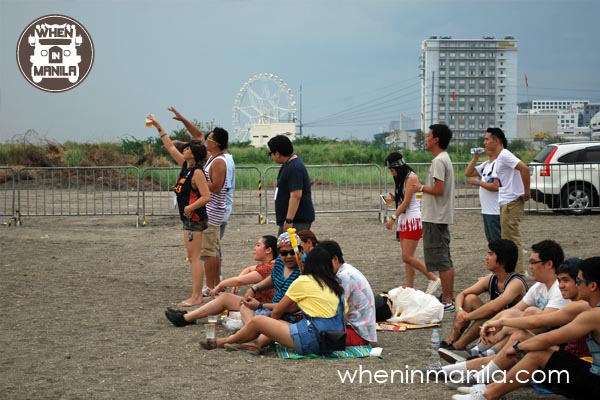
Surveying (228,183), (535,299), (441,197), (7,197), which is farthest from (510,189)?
(7,197)

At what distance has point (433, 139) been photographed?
8938 millimetres

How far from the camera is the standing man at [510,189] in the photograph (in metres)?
9.21

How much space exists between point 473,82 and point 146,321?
468ft

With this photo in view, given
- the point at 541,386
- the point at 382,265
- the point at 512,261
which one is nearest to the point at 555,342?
the point at 541,386

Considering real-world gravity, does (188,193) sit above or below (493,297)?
above

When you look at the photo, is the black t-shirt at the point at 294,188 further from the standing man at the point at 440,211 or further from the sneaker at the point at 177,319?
the sneaker at the point at 177,319

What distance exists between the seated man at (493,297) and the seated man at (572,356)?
1243 millimetres

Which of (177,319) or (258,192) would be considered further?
(258,192)

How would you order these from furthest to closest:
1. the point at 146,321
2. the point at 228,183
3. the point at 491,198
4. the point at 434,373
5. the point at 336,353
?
the point at 228,183 < the point at 491,198 < the point at 146,321 < the point at 336,353 < the point at 434,373

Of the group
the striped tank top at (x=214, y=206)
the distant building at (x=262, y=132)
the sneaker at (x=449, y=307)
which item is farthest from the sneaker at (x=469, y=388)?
the distant building at (x=262, y=132)

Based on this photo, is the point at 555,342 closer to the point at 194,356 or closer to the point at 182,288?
the point at 194,356

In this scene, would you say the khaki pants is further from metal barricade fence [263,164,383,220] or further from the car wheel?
metal barricade fence [263,164,383,220]

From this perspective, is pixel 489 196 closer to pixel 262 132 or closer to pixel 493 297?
pixel 493 297

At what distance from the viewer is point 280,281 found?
7.55 metres
